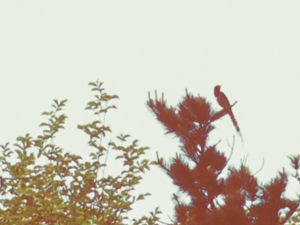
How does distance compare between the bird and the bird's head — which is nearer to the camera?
the bird

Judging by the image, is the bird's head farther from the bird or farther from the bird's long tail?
the bird's long tail

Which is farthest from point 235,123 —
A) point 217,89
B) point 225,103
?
point 217,89

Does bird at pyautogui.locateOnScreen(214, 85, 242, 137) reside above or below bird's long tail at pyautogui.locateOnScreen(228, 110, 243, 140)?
above

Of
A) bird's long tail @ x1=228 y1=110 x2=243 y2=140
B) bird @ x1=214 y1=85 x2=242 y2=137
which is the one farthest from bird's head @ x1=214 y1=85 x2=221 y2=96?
bird's long tail @ x1=228 y1=110 x2=243 y2=140

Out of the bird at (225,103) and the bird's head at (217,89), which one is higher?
the bird's head at (217,89)

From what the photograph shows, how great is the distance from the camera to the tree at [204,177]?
10375 millimetres

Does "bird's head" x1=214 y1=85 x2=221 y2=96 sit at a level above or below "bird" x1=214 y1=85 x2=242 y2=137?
above

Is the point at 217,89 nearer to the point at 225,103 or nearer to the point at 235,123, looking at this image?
the point at 225,103

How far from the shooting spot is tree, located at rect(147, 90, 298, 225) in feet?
34.0

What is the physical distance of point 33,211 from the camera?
10.9m

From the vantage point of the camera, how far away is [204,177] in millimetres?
10578

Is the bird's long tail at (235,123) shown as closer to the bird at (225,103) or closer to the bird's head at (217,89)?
the bird at (225,103)

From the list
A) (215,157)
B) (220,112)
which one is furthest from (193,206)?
(220,112)

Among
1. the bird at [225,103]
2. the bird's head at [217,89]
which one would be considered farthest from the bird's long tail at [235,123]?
the bird's head at [217,89]
